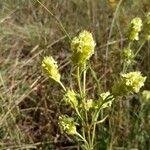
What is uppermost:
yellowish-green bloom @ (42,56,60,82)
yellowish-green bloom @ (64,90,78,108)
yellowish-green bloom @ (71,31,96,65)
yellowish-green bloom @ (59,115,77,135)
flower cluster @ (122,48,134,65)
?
yellowish-green bloom @ (71,31,96,65)

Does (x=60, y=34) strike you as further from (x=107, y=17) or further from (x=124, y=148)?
(x=124, y=148)

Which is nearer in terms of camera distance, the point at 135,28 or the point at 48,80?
the point at 135,28

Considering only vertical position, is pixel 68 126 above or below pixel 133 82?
below

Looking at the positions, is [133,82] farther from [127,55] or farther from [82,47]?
[127,55]

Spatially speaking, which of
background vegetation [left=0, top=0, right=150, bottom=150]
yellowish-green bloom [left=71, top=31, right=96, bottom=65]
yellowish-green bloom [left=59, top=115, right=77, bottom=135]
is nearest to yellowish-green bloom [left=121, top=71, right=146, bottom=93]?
yellowish-green bloom [left=71, top=31, right=96, bottom=65]

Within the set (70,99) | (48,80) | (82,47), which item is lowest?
(48,80)

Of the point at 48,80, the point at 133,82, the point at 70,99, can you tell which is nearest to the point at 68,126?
the point at 70,99

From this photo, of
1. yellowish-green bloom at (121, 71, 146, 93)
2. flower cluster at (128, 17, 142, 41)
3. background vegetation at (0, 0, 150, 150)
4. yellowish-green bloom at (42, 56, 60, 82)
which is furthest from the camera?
background vegetation at (0, 0, 150, 150)

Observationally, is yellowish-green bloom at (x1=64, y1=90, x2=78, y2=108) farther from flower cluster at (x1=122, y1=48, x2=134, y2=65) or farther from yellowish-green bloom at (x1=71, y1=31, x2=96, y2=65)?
flower cluster at (x1=122, y1=48, x2=134, y2=65)

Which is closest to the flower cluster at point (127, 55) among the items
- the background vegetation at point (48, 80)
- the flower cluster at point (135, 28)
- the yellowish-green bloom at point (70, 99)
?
the flower cluster at point (135, 28)
